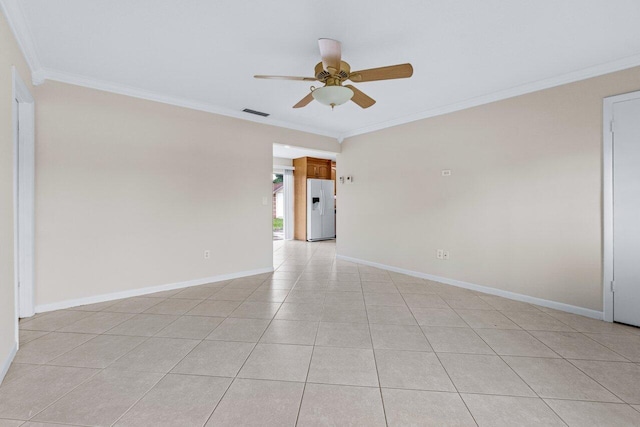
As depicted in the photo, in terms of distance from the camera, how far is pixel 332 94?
93.6 inches

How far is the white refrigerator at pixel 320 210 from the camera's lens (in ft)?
26.5

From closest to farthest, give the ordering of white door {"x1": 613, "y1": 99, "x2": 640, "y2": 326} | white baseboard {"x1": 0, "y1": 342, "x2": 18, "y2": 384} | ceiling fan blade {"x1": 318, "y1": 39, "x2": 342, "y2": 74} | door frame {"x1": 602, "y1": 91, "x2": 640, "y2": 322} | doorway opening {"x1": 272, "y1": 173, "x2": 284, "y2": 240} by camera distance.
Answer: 1. white baseboard {"x1": 0, "y1": 342, "x2": 18, "y2": 384}
2. ceiling fan blade {"x1": 318, "y1": 39, "x2": 342, "y2": 74}
3. white door {"x1": 613, "y1": 99, "x2": 640, "y2": 326}
4. door frame {"x1": 602, "y1": 91, "x2": 640, "y2": 322}
5. doorway opening {"x1": 272, "y1": 173, "x2": 284, "y2": 240}

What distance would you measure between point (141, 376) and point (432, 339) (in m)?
2.18

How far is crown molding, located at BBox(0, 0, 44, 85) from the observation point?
194 centimetres

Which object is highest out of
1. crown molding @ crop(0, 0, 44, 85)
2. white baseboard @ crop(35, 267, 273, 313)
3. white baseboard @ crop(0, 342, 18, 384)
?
crown molding @ crop(0, 0, 44, 85)

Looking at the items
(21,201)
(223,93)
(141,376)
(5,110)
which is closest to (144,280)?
(21,201)

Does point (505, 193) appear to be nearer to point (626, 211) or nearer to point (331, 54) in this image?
point (626, 211)

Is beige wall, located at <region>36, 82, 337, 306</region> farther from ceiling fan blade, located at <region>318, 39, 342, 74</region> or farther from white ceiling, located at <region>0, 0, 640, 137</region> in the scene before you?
ceiling fan blade, located at <region>318, 39, 342, 74</region>

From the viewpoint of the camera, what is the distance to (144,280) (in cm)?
351

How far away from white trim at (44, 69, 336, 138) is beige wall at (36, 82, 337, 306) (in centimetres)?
6

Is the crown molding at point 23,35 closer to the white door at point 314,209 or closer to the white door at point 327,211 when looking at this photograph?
the white door at point 314,209

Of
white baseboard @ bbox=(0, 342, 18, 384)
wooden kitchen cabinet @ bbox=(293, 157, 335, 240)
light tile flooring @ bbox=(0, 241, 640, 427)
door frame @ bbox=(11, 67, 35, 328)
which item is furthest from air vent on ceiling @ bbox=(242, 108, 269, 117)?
wooden kitchen cabinet @ bbox=(293, 157, 335, 240)

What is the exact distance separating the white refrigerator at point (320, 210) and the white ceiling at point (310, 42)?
15.2 feet

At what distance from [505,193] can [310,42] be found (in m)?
2.82
